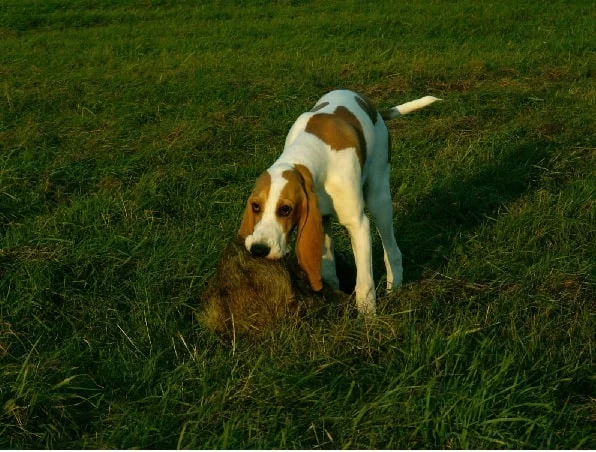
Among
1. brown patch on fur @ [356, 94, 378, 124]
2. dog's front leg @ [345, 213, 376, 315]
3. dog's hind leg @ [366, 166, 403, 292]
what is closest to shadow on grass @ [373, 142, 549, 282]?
dog's hind leg @ [366, 166, 403, 292]

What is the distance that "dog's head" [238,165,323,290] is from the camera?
3746 mm

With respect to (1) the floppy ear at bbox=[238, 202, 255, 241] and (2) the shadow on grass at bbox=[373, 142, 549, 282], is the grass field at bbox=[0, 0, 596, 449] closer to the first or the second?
(2) the shadow on grass at bbox=[373, 142, 549, 282]

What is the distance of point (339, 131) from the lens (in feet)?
14.6

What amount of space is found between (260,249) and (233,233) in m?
1.35

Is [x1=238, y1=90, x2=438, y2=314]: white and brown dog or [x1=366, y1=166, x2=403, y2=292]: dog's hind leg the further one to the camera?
[x1=366, y1=166, x2=403, y2=292]: dog's hind leg

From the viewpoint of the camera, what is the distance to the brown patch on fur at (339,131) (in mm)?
4379

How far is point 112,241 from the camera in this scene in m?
4.84

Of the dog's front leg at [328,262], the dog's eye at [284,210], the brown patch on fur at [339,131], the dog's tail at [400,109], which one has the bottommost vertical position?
the dog's front leg at [328,262]

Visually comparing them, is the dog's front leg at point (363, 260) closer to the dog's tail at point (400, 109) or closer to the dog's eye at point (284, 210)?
the dog's eye at point (284, 210)

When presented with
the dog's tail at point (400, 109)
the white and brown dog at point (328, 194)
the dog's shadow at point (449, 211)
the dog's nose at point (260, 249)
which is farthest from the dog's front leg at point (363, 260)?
the dog's tail at point (400, 109)

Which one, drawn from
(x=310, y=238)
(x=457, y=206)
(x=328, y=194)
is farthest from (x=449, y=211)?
(x=310, y=238)

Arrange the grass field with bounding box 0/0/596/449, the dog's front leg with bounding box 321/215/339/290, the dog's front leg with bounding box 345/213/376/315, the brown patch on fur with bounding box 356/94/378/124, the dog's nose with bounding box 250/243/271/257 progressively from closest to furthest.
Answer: the grass field with bounding box 0/0/596/449 → the dog's nose with bounding box 250/243/271/257 → the dog's front leg with bounding box 345/213/376/315 → the dog's front leg with bounding box 321/215/339/290 → the brown patch on fur with bounding box 356/94/378/124

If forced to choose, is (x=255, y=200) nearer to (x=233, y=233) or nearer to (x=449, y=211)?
(x=233, y=233)

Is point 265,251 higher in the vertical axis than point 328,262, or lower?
higher
